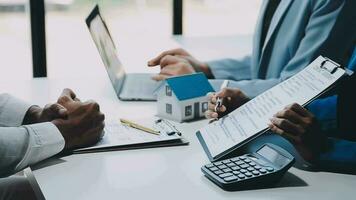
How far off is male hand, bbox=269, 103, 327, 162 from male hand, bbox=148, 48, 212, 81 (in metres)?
0.62

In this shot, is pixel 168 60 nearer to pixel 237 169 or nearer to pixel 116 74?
pixel 116 74

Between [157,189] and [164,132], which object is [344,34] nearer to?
[164,132]

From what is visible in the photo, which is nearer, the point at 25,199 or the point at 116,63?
the point at 25,199

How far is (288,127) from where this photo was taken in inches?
46.9

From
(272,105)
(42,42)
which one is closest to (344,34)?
(272,105)

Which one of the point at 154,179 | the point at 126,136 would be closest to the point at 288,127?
the point at 154,179

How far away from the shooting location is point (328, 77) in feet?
3.96

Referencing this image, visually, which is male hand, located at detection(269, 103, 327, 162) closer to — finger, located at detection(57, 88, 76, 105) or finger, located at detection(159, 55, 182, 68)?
finger, located at detection(57, 88, 76, 105)

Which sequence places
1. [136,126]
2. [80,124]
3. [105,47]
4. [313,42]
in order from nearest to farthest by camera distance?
[80,124], [136,126], [313,42], [105,47]

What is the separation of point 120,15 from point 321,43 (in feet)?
9.27

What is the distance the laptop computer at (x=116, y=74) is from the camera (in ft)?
5.72

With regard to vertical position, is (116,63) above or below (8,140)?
above

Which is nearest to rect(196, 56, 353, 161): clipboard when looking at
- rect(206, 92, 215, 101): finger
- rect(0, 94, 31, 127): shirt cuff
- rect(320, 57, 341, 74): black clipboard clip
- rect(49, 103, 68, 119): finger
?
rect(320, 57, 341, 74): black clipboard clip

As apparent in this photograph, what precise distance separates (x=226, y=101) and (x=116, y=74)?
1.64 ft
